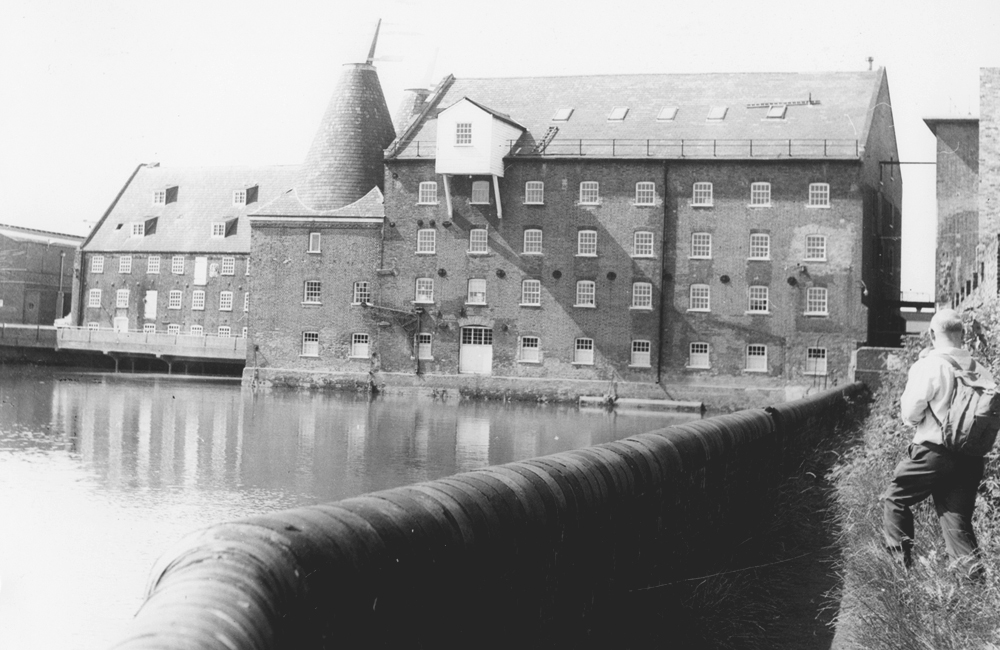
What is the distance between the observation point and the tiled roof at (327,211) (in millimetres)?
48000

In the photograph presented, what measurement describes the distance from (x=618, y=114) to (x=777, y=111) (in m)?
6.74

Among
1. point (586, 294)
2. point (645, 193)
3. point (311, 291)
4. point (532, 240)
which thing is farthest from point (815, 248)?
point (311, 291)

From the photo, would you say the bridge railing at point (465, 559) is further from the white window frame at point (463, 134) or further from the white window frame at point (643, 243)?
the white window frame at point (463, 134)

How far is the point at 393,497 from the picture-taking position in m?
3.08

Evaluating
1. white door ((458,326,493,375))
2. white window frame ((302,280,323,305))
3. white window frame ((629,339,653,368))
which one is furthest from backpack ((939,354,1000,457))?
white window frame ((302,280,323,305))

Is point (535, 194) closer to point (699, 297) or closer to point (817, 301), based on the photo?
point (699, 297)

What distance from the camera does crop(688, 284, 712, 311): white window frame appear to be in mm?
42719

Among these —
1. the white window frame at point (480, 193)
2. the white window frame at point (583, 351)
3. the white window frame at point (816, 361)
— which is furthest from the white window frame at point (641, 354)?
the white window frame at point (480, 193)

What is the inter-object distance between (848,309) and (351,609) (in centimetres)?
4076

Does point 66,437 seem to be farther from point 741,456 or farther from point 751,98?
Answer: point 751,98

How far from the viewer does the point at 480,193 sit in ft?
148

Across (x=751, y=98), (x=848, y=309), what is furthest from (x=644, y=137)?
(x=848, y=309)

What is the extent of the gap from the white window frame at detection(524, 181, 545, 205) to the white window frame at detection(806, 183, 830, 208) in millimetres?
10952

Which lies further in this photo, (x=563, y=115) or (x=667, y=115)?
(x=563, y=115)
